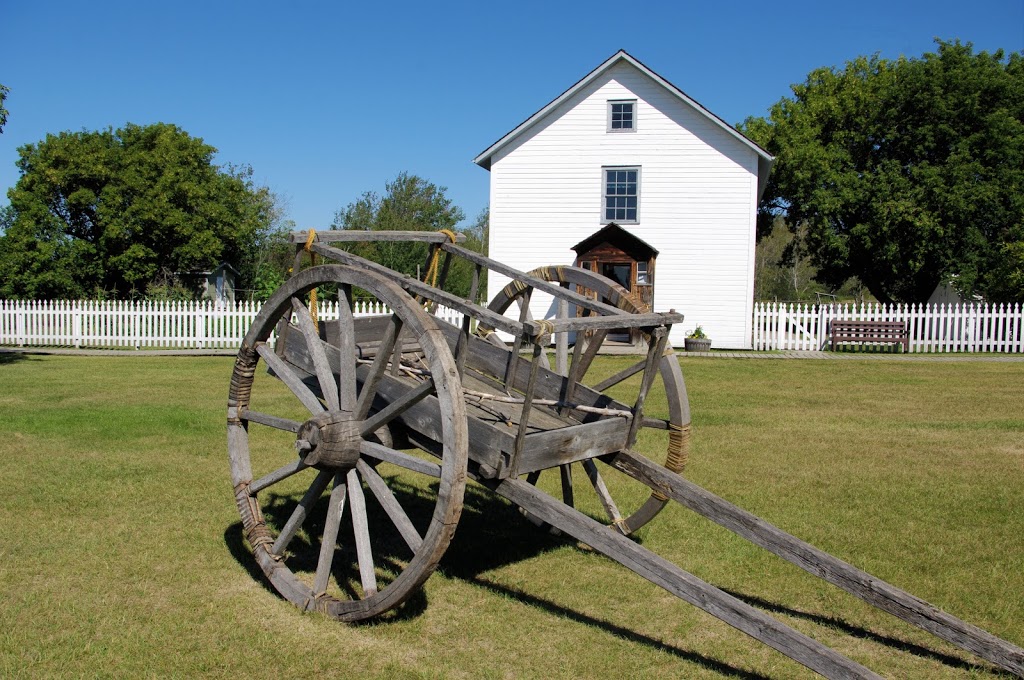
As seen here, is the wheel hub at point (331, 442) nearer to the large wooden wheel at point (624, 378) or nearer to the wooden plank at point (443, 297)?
the wooden plank at point (443, 297)

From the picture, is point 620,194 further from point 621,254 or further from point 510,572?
point 510,572

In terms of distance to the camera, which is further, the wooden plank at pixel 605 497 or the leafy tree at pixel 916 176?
the leafy tree at pixel 916 176

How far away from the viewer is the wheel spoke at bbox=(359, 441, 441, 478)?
3.84 m

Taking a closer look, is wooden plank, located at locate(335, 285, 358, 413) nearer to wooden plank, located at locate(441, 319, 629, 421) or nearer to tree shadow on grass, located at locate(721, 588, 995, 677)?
wooden plank, located at locate(441, 319, 629, 421)

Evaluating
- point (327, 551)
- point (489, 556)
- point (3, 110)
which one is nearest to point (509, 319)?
point (327, 551)

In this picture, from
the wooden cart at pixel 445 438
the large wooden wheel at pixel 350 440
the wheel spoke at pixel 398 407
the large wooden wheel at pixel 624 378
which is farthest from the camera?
the large wooden wheel at pixel 624 378

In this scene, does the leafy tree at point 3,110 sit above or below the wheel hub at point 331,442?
above

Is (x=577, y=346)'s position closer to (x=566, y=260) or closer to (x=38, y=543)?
(x=38, y=543)

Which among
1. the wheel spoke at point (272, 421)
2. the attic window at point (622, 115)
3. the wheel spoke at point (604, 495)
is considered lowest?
the wheel spoke at point (604, 495)

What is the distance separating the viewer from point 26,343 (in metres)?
21.7

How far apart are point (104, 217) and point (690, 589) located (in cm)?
3119

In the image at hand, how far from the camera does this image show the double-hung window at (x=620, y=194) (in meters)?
22.3

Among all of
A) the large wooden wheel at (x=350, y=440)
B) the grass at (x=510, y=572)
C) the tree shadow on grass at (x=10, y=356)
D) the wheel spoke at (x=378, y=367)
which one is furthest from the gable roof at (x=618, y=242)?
the wheel spoke at (x=378, y=367)

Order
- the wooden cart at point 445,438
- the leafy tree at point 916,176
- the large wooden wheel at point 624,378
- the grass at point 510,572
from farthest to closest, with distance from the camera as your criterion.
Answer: the leafy tree at point 916,176, the large wooden wheel at point 624,378, the grass at point 510,572, the wooden cart at point 445,438
